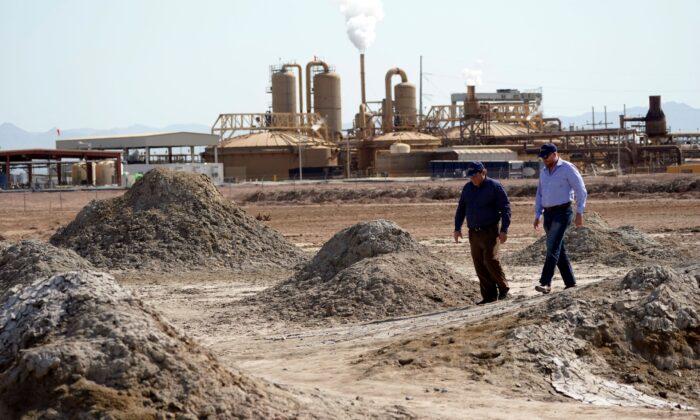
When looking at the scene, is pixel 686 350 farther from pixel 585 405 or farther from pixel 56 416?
pixel 56 416

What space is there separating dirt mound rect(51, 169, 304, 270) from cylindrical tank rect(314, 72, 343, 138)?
81.1 m

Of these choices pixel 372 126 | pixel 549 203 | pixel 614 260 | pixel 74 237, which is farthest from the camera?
pixel 372 126

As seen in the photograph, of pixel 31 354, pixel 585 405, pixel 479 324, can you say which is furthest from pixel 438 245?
pixel 31 354

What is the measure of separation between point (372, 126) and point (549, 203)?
88146 millimetres

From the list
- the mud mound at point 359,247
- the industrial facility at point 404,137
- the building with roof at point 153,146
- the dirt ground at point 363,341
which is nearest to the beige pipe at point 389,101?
the industrial facility at point 404,137

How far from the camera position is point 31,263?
1553 centimetres

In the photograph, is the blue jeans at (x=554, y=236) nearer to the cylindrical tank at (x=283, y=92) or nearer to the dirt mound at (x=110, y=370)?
the dirt mound at (x=110, y=370)

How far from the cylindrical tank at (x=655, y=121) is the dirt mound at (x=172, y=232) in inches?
2751

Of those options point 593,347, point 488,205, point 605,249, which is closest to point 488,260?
point 488,205

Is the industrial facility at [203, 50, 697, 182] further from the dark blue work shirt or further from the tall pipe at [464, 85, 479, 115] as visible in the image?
the dark blue work shirt

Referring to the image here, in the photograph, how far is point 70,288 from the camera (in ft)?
26.2

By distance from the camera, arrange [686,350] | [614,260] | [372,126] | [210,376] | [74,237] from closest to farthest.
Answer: [210,376]
[686,350]
[614,260]
[74,237]
[372,126]

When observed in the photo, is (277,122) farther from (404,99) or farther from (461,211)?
(461,211)

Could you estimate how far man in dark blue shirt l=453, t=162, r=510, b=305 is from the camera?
13414mm
